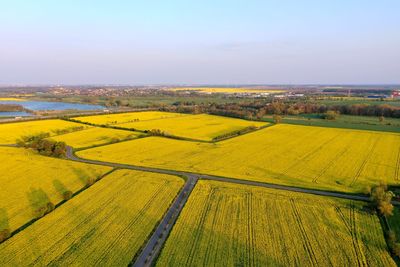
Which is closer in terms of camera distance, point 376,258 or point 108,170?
point 376,258

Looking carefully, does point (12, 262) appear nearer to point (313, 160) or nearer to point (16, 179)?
point (16, 179)

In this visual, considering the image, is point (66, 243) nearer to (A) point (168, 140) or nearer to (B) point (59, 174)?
(B) point (59, 174)

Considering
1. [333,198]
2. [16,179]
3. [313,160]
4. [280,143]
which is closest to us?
[333,198]

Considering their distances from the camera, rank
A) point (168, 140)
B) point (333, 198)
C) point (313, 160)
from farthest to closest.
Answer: point (168, 140), point (313, 160), point (333, 198)

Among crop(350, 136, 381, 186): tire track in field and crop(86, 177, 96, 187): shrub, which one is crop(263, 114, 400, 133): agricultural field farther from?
crop(86, 177, 96, 187): shrub

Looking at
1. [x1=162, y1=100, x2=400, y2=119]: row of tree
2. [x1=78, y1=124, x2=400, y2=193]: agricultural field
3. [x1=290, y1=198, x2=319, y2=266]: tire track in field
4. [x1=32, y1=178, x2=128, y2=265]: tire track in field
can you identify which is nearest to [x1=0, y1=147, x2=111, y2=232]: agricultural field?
[x1=32, y1=178, x2=128, y2=265]: tire track in field

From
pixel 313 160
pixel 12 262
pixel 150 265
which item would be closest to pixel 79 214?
pixel 12 262
